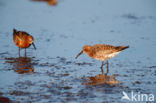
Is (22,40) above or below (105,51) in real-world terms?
above

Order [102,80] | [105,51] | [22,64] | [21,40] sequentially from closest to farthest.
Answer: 1. [102,80]
2. [105,51]
3. [22,64]
4. [21,40]

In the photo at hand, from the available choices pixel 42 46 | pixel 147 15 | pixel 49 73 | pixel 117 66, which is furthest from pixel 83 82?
pixel 147 15

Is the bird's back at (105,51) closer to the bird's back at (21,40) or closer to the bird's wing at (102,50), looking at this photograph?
the bird's wing at (102,50)

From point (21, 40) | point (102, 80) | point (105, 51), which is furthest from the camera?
point (21, 40)

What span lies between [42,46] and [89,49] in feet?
9.57

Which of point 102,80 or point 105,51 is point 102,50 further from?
point 102,80

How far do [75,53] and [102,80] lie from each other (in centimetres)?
310

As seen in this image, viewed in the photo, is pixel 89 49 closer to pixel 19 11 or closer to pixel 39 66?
pixel 39 66

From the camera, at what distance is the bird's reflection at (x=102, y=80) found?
9.35 meters

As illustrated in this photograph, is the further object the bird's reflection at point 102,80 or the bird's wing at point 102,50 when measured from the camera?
the bird's wing at point 102,50

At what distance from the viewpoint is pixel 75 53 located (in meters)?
12.6

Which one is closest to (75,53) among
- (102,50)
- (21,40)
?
(102,50)

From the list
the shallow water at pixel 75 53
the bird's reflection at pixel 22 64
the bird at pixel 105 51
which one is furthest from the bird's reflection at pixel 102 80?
the bird's reflection at pixel 22 64

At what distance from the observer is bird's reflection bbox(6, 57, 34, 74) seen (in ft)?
34.2
